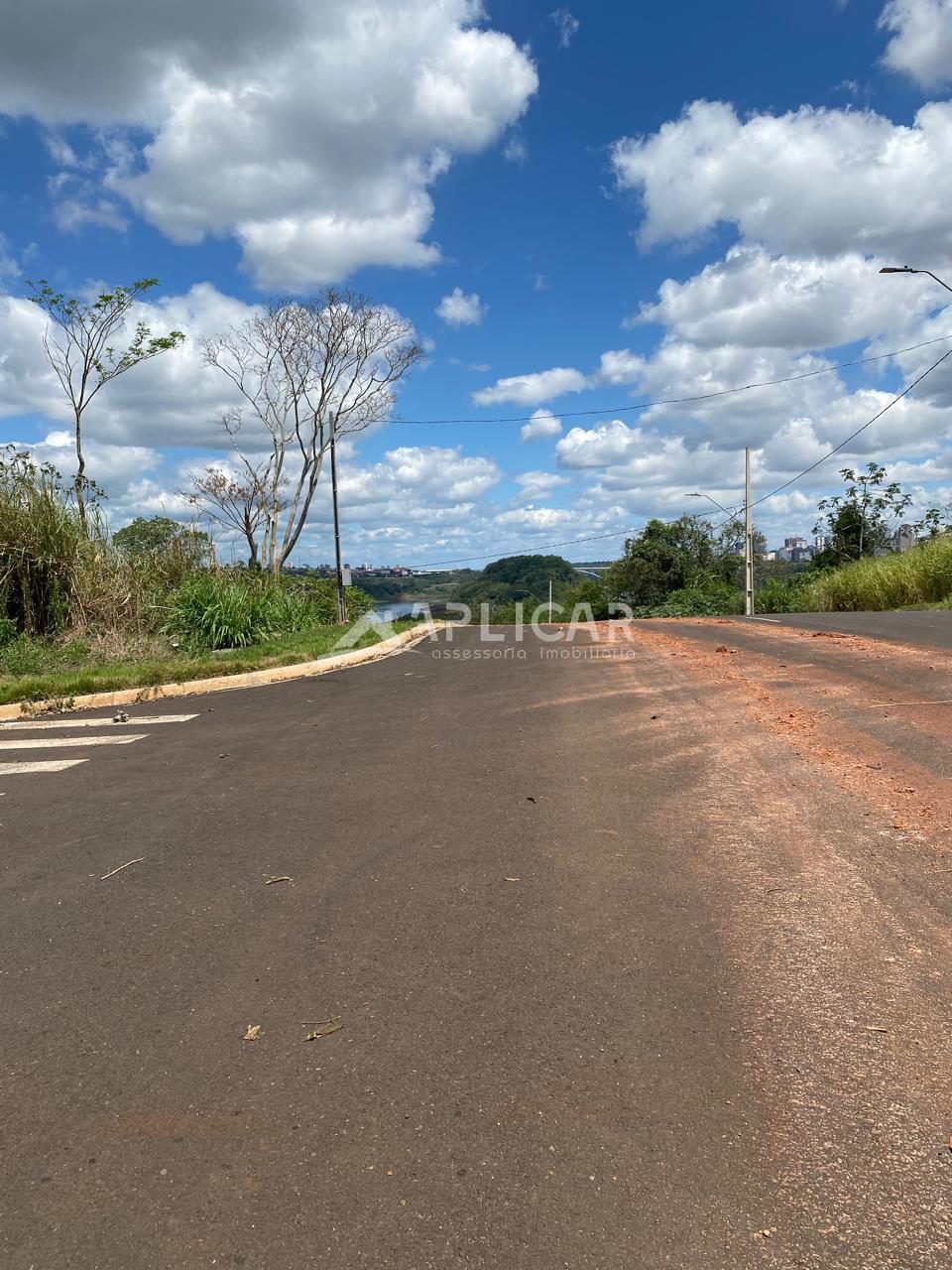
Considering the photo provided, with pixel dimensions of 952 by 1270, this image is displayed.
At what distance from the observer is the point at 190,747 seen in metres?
7.52

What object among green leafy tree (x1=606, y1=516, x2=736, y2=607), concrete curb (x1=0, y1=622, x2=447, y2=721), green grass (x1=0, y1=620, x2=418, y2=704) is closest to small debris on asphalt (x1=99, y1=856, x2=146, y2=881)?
concrete curb (x1=0, y1=622, x2=447, y2=721)

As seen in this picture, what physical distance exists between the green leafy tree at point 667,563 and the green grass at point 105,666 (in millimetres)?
48484

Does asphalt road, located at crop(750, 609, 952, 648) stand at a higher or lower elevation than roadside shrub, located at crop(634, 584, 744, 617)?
lower

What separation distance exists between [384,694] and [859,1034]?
24.4ft

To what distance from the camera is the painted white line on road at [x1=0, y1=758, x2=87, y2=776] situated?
6906 mm

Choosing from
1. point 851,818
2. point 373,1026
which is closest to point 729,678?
point 851,818

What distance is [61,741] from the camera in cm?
805

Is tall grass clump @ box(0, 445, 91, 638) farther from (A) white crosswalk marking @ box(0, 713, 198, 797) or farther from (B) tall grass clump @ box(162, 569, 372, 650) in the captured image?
(A) white crosswalk marking @ box(0, 713, 198, 797)

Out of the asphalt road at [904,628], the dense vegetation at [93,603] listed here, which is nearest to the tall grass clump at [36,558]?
the dense vegetation at [93,603]

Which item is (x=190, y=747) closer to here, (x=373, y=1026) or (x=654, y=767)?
(x=654, y=767)

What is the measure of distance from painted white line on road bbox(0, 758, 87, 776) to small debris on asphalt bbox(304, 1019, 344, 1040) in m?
4.80

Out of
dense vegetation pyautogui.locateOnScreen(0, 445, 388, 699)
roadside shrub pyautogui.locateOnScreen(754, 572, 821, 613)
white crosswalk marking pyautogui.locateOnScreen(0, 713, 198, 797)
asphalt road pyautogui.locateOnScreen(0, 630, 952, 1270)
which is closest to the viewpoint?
asphalt road pyautogui.locateOnScreen(0, 630, 952, 1270)

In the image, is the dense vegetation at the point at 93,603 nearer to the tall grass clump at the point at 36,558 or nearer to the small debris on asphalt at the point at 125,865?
the tall grass clump at the point at 36,558

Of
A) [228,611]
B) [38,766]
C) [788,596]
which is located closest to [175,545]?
[228,611]
